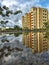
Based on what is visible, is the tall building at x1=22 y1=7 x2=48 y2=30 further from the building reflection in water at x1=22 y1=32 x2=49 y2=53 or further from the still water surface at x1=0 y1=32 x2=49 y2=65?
the still water surface at x1=0 y1=32 x2=49 y2=65

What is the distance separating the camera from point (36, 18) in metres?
9.85

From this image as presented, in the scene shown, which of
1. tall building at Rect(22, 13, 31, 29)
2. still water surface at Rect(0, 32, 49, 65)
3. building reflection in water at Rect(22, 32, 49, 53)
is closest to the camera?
still water surface at Rect(0, 32, 49, 65)

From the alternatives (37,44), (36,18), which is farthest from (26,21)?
(37,44)

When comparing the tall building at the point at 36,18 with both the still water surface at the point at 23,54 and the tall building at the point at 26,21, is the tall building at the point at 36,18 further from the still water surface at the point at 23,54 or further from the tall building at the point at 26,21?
the still water surface at the point at 23,54

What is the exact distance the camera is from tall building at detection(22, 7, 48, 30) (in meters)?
9.55

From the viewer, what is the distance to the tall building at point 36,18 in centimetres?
955

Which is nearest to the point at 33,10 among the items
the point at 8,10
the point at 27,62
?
the point at 8,10

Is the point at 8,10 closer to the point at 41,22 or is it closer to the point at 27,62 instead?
the point at 41,22

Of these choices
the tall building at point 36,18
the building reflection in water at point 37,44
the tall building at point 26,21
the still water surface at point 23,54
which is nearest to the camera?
the still water surface at point 23,54

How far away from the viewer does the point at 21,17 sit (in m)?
9.48

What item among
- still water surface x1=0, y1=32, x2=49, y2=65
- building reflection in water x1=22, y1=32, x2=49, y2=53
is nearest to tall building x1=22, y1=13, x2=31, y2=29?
building reflection in water x1=22, y1=32, x2=49, y2=53

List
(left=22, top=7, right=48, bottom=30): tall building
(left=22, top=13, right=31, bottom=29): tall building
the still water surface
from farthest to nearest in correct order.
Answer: (left=22, top=7, right=48, bottom=30): tall building < (left=22, top=13, right=31, bottom=29): tall building < the still water surface

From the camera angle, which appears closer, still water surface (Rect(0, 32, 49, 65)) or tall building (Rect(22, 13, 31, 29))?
still water surface (Rect(0, 32, 49, 65))

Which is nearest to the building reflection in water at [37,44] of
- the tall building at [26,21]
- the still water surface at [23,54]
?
the still water surface at [23,54]
